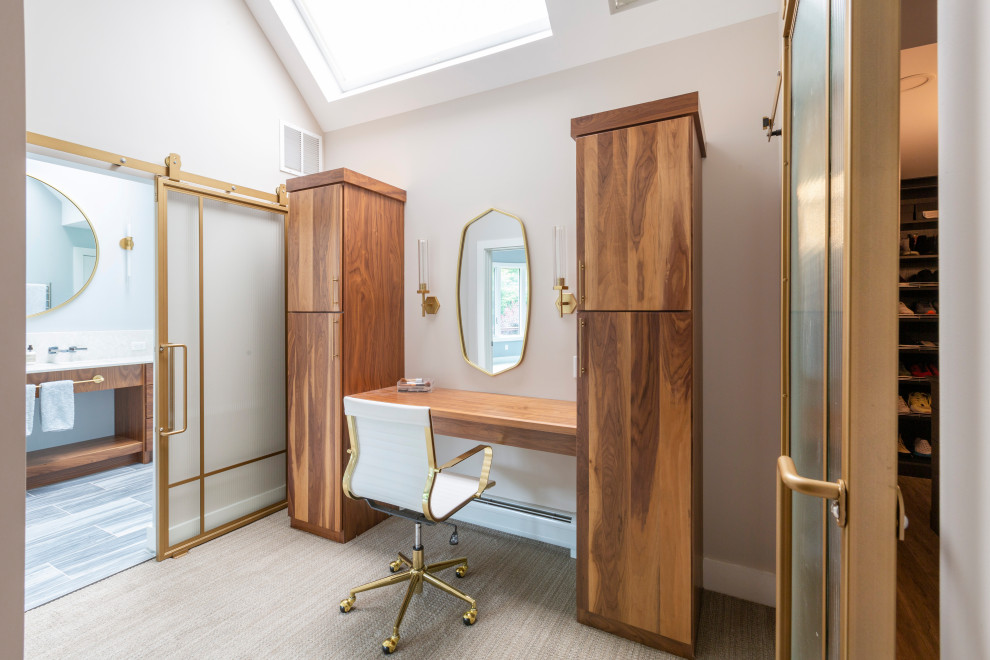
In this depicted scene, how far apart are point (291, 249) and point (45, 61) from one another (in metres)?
1.30

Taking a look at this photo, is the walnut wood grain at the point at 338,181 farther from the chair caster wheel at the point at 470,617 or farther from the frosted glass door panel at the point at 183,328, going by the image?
the chair caster wheel at the point at 470,617

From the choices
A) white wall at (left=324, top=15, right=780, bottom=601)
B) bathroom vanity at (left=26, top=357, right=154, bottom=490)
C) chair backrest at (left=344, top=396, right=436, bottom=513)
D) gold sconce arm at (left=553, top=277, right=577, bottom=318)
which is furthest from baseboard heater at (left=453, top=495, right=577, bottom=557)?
bathroom vanity at (left=26, top=357, right=154, bottom=490)

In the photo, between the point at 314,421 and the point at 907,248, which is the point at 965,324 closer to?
the point at 907,248

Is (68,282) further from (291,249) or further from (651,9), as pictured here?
(651,9)

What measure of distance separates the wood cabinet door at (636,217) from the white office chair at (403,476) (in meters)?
0.85

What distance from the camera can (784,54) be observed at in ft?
3.96

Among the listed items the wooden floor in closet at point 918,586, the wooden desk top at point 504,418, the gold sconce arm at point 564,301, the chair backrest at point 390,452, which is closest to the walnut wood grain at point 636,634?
the wooden desk top at point 504,418

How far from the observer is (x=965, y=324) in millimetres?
501

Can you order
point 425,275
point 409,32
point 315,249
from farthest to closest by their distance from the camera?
point 425,275
point 409,32
point 315,249

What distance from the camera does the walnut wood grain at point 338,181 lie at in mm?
2611

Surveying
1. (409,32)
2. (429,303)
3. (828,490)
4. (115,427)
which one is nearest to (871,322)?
(828,490)

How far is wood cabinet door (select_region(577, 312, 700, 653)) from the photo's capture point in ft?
5.75

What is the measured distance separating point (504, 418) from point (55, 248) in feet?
12.9
